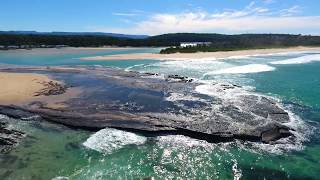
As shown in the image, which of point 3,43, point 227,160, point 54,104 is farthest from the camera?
point 3,43

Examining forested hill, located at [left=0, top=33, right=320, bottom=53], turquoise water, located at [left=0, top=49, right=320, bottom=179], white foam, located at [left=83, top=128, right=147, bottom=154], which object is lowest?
forested hill, located at [left=0, top=33, right=320, bottom=53]

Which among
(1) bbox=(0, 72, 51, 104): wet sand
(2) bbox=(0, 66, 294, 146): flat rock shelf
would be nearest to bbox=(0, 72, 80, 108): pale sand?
(1) bbox=(0, 72, 51, 104): wet sand

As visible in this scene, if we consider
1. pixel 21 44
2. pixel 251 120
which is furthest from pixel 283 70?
pixel 21 44

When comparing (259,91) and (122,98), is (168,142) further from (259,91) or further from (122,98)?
(259,91)

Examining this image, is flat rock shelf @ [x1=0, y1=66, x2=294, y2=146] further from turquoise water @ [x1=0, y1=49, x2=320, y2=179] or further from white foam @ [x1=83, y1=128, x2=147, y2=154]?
turquoise water @ [x1=0, y1=49, x2=320, y2=179]

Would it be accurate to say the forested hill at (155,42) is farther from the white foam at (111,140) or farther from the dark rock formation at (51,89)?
the white foam at (111,140)
